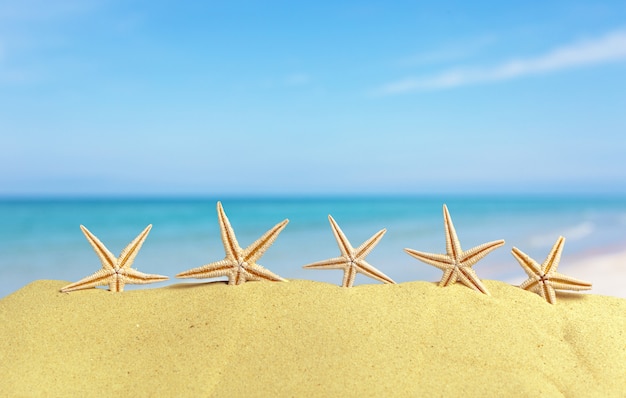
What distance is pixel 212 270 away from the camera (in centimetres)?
451

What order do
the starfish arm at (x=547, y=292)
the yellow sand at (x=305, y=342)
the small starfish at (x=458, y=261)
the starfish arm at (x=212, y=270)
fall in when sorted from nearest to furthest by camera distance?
the yellow sand at (x=305, y=342) → the starfish arm at (x=212, y=270) → the small starfish at (x=458, y=261) → the starfish arm at (x=547, y=292)

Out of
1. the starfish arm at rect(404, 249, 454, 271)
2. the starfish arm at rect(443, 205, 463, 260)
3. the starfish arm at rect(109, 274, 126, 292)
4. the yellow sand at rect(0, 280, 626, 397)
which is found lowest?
the yellow sand at rect(0, 280, 626, 397)

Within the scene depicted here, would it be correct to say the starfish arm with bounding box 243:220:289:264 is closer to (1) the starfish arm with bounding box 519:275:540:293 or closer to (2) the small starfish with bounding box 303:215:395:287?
(2) the small starfish with bounding box 303:215:395:287

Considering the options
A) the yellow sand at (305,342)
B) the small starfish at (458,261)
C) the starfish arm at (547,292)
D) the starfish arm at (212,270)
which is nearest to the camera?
the yellow sand at (305,342)

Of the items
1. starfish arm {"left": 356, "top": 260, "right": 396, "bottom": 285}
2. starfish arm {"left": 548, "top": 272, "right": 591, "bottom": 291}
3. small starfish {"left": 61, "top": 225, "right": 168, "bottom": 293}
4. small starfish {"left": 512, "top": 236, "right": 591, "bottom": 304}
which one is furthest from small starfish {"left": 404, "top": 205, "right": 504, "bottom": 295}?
small starfish {"left": 61, "top": 225, "right": 168, "bottom": 293}

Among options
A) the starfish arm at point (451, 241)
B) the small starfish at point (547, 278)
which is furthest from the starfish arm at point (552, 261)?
the starfish arm at point (451, 241)

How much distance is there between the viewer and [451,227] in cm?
468

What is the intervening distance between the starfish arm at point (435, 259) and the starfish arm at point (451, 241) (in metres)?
0.06

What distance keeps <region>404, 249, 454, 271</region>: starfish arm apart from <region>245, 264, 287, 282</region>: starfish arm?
117 centimetres

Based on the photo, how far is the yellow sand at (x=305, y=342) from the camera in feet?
11.9

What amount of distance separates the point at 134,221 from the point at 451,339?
18565mm

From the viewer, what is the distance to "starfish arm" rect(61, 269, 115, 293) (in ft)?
15.3

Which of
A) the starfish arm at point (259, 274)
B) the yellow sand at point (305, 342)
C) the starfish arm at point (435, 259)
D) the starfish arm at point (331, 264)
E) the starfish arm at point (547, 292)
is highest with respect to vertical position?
the starfish arm at point (435, 259)

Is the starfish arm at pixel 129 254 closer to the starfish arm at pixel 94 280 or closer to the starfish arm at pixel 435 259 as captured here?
the starfish arm at pixel 94 280
